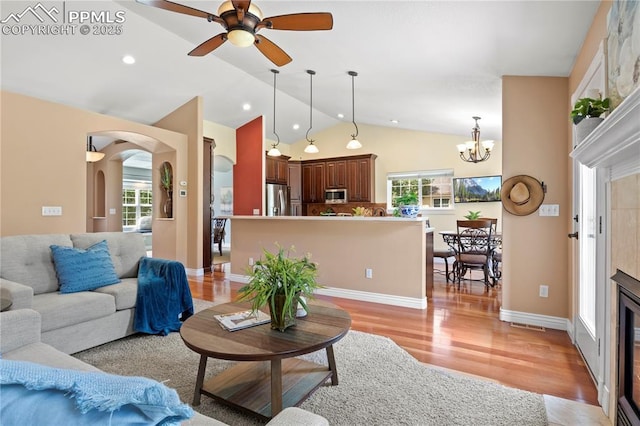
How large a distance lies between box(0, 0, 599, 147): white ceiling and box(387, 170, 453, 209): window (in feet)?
4.10

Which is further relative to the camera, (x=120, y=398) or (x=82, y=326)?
(x=82, y=326)

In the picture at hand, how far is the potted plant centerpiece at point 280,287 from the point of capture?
1836 millimetres

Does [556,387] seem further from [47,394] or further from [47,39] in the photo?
[47,39]

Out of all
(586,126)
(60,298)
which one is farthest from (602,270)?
(60,298)

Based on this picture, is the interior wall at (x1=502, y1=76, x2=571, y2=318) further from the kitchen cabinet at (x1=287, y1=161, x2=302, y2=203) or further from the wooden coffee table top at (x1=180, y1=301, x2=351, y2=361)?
the kitchen cabinet at (x1=287, y1=161, x2=302, y2=203)

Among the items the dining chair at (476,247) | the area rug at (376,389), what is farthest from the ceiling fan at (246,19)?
the dining chair at (476,247)

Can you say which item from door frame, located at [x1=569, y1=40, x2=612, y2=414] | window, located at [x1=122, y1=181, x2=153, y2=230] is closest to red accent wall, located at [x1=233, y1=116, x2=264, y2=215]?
window, located at [x1=122, y1=181, x2=153, y2=230]

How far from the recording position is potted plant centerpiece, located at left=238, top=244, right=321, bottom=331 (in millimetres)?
1836

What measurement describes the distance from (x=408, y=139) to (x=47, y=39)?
6.37 meters

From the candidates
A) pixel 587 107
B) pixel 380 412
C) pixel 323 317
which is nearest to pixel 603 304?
pixel 587 107

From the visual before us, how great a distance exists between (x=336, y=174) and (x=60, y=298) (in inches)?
247

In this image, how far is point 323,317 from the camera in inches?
82.7

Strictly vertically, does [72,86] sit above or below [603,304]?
above

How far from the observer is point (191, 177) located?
5820 mm
